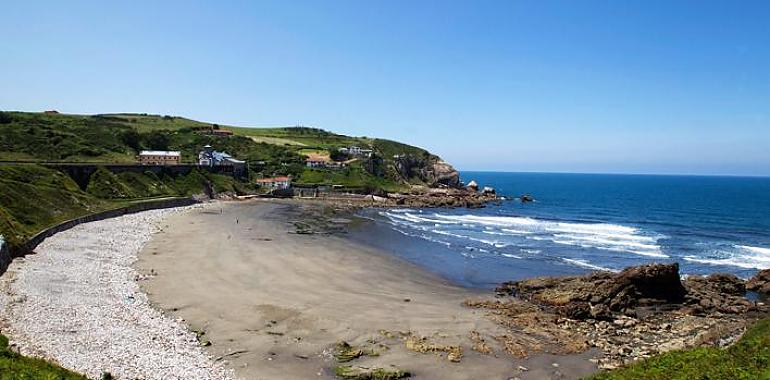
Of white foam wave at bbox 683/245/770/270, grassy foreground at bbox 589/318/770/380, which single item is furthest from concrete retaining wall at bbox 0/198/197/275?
white foam wave at bbox 683/245/770/270

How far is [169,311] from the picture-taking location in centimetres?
2952

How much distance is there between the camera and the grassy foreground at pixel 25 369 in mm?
14336

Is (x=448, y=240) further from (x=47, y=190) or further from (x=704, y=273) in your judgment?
(x=47, y=190)

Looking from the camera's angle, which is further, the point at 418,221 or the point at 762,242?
the point at 418,221

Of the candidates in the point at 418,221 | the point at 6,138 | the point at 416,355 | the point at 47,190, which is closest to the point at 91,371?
the point at 416,355

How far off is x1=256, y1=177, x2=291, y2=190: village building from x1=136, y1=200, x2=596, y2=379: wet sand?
6527 centimetres

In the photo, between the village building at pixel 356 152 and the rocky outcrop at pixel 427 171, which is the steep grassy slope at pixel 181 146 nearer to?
the rocky outcrop at pixel 427 171

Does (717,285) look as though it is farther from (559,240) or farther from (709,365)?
(709,365)

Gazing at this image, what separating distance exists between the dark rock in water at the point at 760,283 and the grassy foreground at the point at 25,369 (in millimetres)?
46934

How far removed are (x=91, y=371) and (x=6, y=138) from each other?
312ft

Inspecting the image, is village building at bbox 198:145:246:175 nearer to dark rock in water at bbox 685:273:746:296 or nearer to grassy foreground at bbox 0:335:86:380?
dark rock in water at bbox 685:273:746:296

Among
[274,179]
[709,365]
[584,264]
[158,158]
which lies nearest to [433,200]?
[274,179]

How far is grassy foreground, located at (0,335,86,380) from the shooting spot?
14.3 meters

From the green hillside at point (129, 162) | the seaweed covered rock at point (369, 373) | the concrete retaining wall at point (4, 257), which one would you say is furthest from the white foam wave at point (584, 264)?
the green hillside at point (129, 162)
